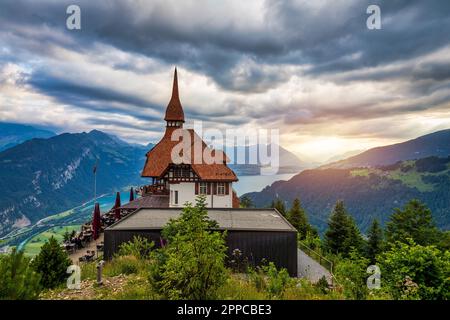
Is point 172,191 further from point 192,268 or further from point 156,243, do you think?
point 192,268

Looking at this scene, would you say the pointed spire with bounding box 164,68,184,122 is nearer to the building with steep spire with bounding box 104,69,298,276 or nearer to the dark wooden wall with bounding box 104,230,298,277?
the building with steep spire with bounding box 104,69,298,276

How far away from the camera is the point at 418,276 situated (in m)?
8.30

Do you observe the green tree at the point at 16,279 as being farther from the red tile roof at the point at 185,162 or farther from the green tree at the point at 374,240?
the green tree at the point at 374,240

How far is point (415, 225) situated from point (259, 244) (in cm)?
3246

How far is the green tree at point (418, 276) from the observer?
7.88 m

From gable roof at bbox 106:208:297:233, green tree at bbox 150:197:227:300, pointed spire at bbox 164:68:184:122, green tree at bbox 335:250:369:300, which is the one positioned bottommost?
gable roof at bbox 106:208:297:233

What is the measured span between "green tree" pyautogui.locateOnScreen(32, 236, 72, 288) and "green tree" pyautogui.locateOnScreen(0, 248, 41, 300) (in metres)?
3.88

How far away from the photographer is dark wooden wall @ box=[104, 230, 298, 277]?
53.9 feet

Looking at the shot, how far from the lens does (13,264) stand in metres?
5.86

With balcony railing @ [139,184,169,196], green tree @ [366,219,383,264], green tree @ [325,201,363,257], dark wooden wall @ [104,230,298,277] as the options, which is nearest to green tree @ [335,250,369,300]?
dark wooden wall @ [104,230,298,277]

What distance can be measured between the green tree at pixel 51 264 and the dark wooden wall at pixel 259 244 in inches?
261

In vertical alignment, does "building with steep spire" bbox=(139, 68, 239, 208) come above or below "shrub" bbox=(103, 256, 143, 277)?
above

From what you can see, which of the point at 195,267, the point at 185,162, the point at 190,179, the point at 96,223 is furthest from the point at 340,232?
the point at 195,267
